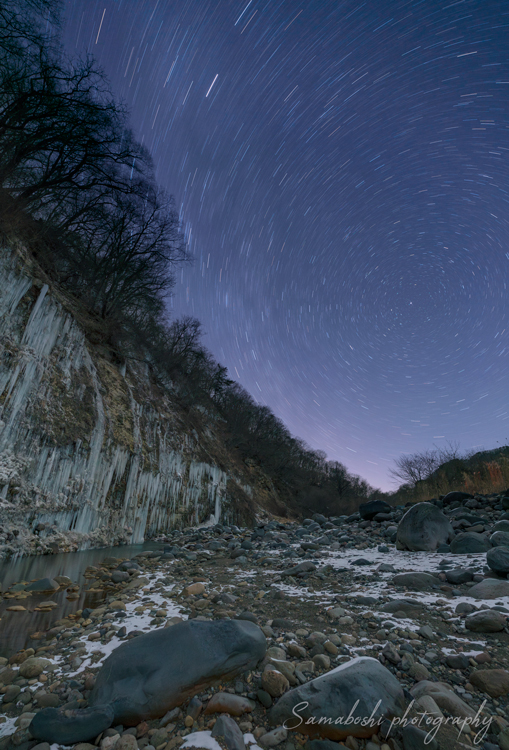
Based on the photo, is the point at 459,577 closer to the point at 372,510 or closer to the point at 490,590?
the point at 490,590

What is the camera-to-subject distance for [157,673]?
2189 millimetres

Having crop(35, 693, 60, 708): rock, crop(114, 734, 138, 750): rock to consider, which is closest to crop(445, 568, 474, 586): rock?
crop(114, 734, 138, 750): rock

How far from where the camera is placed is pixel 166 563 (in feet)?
24.3

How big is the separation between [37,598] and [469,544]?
7.91m

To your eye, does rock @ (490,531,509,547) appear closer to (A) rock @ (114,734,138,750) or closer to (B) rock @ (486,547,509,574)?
(B) rock @ (486,547,509,574)

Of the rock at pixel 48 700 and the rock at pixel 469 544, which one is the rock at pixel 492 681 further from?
the rock at pixel 469 544

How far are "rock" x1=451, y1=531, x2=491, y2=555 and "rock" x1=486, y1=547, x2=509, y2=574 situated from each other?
1.82 meters

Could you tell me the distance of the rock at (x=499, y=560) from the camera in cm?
452

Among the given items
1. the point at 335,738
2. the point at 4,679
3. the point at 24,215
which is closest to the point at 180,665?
the point at 335,738

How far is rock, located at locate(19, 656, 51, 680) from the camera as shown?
8.28 ft

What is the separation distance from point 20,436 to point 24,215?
23.8 feet

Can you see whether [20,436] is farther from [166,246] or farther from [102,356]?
[166,246]

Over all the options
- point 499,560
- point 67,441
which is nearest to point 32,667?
point 499,560

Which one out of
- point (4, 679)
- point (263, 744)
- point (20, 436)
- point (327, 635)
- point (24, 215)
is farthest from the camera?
point (24, 215)
